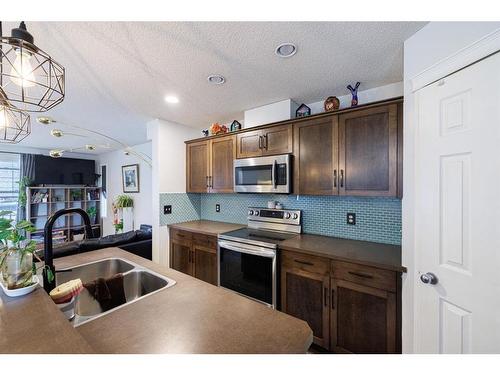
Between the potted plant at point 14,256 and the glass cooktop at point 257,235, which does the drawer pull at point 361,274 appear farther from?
the potted plant at point 14,256

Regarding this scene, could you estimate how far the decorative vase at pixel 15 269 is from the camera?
948 mm

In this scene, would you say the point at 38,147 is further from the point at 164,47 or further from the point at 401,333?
the point at 401,333

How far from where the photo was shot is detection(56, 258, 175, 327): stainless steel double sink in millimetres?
1277

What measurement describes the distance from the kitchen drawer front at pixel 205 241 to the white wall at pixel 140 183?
1.93 meters

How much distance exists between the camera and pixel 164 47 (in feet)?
4.74

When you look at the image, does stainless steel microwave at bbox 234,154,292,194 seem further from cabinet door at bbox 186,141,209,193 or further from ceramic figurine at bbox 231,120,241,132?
cabinet door at bbox 186,141,209,193

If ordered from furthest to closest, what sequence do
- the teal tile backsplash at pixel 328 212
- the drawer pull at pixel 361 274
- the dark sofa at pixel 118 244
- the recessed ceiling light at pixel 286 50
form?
the dark sofa at pixel 118 244, the teal tile backsplash at pixel 328 212, the drawer pull at pixel 361 274, the recessed ceiling light at pixel 286 50

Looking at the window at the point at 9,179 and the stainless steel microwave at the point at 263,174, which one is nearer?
the stainless steel microwave at the point at 263,174

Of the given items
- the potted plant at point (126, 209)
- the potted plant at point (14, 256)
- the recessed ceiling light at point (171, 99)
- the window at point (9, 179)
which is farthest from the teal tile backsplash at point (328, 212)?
the window at point (9, 179)

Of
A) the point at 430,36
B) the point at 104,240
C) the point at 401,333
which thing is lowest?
the point at 401,333

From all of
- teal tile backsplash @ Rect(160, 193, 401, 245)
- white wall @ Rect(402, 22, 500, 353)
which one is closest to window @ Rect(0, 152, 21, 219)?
teal tile backsplash @ Rect(160, 193, 401, 245)

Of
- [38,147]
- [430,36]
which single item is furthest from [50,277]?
[38,147]

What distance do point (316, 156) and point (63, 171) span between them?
20.5 feet
